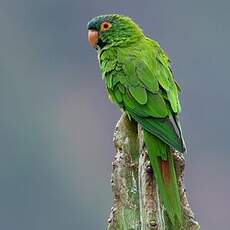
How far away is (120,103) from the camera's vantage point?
Answer: 3.71 metres

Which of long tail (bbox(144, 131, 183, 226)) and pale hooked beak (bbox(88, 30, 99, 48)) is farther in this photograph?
pale hooked beak (bbox(88, 30, 99, 48))

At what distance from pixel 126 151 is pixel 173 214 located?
0.47 meters

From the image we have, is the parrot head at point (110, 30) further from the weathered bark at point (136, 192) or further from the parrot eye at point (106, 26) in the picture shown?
the weathered bark at point (136, 192)

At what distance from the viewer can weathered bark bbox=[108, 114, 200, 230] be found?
271 cm

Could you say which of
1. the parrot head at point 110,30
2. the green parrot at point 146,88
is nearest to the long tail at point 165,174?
the green parrot at point 146,88

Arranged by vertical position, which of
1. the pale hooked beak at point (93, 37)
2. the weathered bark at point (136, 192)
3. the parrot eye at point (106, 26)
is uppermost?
the parrot eye at point (106, 26)

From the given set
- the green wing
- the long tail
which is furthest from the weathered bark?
the green wing

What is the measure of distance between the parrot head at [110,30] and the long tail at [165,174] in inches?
50.5

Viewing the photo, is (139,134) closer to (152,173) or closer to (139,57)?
(152,173)

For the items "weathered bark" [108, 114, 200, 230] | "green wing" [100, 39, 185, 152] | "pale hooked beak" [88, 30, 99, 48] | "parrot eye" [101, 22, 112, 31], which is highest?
"parrot eye" [101, 22, 112, 31]

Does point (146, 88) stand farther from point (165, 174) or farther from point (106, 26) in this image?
point (106, 26)

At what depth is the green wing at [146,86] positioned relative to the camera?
3219mm

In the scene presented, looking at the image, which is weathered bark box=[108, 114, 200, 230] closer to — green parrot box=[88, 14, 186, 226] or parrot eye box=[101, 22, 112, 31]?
green parrot box=[88, 14, 186, 226]

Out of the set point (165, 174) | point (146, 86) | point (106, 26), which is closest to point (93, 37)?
point (106, 26)
